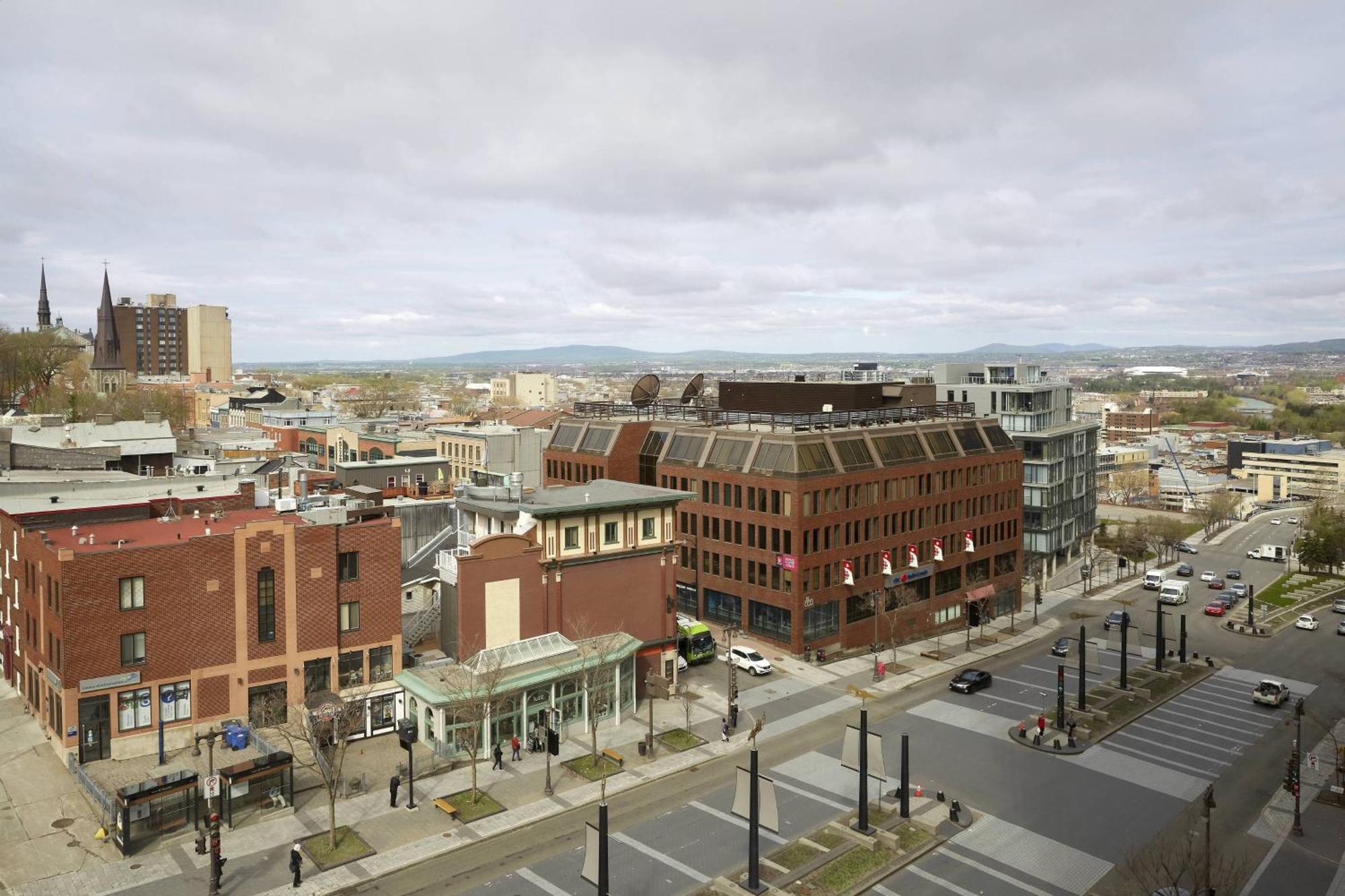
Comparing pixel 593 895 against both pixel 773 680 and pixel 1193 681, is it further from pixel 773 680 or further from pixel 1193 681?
pixel 1193 681

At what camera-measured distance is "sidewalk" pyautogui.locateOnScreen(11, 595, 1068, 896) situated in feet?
114

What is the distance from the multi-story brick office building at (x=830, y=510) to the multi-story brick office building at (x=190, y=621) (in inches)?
1084

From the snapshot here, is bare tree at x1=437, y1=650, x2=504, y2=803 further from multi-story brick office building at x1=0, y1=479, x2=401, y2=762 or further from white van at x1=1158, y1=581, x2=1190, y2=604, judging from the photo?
white van at x1=1158, y1=581, x2=1190, y2=604

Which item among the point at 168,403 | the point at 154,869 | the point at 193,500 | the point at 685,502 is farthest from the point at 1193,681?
the point at 168,403

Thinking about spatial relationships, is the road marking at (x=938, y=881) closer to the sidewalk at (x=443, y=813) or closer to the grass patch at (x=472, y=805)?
the sidewalk at (x=443, y=813)

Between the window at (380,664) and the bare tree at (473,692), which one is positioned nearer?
the bare tree at (473,692)

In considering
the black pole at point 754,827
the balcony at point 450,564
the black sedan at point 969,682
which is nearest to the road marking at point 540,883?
the black pole at point 754,827

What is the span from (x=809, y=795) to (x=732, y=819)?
499cm

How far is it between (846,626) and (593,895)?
39747 millimetres

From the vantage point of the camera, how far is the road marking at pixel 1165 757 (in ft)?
158

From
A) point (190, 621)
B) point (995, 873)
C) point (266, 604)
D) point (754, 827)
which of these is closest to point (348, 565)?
point (266, 604)

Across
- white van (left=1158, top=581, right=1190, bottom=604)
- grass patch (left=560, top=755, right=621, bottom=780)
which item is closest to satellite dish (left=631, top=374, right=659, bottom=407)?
grass patch (left=560, top=755, right=621, bottom=780)

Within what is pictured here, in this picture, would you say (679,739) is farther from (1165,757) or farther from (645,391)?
(645,391)

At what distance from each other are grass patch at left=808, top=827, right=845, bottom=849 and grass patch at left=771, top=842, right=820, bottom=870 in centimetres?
72
